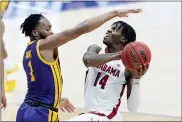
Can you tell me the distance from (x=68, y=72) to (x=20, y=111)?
316cm

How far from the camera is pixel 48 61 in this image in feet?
9.66

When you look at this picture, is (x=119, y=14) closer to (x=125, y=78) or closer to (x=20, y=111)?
(x=125, y=78)

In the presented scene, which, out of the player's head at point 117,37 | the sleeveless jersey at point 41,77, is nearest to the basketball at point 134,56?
the player's head at point 117,37

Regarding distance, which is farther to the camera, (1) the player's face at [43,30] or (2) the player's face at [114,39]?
(2) the player's face at [114,39]

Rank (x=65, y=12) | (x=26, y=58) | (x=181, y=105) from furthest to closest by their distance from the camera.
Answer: (x=65, y=12) < (x=181, y=105) < (x=26, y=58)

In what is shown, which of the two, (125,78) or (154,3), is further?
(154,3)

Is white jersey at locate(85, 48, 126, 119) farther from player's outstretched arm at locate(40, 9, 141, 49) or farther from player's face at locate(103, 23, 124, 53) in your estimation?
player's outstretched arm at locate(40, 9, 141, 49)

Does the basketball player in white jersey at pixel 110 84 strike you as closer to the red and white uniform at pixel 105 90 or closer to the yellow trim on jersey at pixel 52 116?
the red and white uniform at pixel 105 90

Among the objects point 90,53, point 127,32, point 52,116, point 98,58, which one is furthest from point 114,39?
point 52,116

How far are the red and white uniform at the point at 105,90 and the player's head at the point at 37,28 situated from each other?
→ 479 mm

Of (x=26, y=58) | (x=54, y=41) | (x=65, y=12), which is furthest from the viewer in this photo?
(x=65, y=12)

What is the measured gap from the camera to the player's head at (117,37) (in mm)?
→ 3223

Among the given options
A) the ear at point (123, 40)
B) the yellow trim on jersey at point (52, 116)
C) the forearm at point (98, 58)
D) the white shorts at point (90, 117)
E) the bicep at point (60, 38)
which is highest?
the bicep at point (60, 38)

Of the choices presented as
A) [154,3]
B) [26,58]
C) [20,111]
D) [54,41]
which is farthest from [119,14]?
[154,3]
